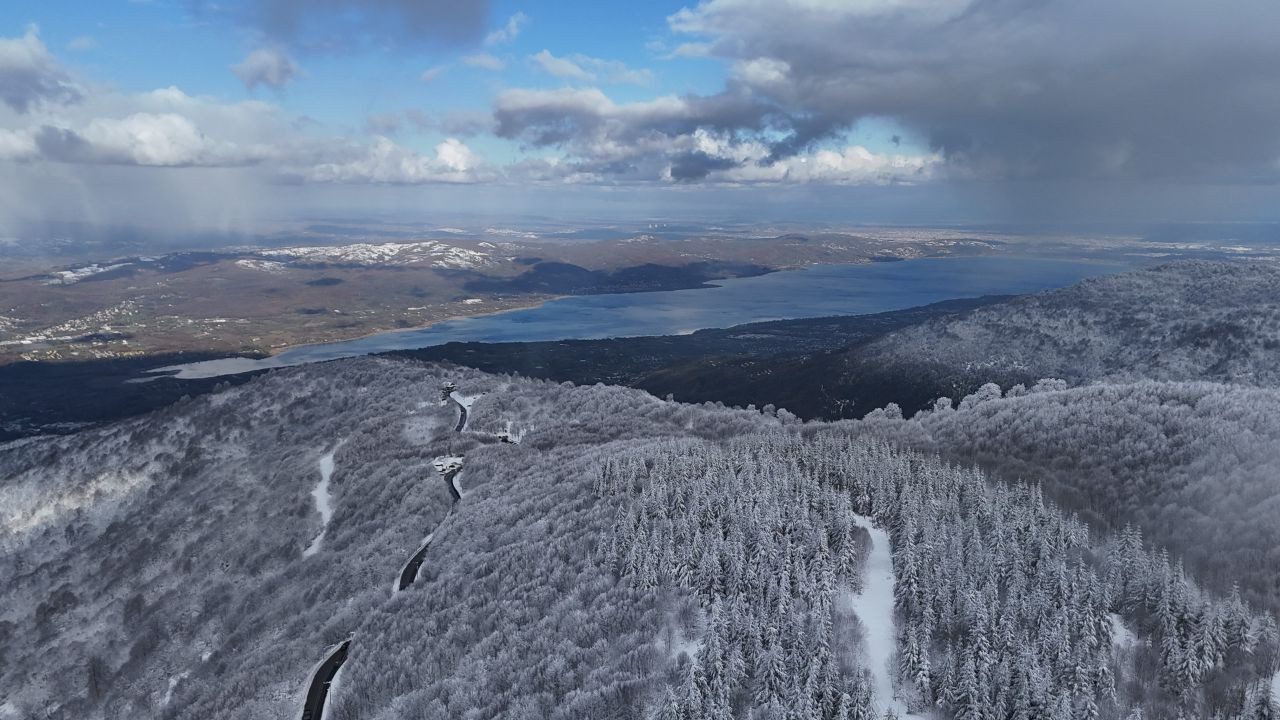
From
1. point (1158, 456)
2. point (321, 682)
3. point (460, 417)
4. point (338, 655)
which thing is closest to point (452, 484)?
point (338, 655)

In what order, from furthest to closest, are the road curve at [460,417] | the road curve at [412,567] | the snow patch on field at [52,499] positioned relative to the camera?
the road curve at [460,417]
the snow patch on field at [52,499]
the road curve at [412,567]

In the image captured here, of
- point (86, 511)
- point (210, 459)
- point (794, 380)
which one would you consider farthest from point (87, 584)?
point (794, 380)

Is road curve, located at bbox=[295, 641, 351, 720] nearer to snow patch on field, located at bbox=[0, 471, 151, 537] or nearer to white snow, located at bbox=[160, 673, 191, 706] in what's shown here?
white snow, located at bbox=[160, 673, 191, 706]

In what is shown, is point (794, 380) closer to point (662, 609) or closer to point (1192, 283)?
point (1192, 283)

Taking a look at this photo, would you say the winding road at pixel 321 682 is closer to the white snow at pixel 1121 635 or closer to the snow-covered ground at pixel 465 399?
the white snow at pixel 1121 635

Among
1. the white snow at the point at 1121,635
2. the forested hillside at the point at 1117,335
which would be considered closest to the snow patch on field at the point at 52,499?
the white snow at the point at 1121,635

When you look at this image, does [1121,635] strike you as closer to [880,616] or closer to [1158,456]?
[880,616]
